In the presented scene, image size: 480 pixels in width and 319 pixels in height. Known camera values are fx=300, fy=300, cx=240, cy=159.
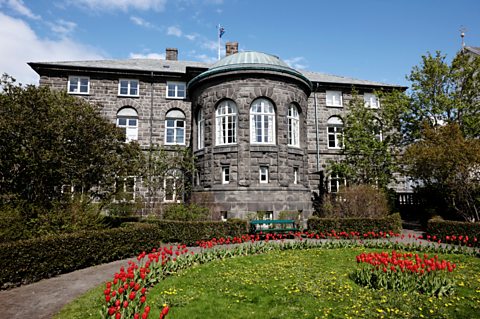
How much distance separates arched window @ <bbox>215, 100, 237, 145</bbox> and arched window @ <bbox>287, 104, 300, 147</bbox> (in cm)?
363

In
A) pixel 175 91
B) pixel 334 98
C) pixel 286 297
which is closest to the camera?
pixel 286 297

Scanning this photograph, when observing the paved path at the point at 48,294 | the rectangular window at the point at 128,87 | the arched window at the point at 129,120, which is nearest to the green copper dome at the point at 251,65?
the rectangular window at the point at 128,87

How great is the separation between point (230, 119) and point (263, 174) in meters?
4.02

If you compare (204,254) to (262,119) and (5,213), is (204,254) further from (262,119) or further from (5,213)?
(262,119)

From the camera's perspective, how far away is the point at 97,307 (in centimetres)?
580

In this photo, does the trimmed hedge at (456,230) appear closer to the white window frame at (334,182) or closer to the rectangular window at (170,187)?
the white window frame at (334,182)

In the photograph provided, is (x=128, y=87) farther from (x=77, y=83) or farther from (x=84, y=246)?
(x=84, y=246)

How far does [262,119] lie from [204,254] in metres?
10.8

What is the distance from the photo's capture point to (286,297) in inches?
245

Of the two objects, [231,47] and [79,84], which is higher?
[231,47]

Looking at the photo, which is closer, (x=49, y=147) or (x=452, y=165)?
(x=49, y=147)

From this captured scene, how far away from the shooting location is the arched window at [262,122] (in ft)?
60.4

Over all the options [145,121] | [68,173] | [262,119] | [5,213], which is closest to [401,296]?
[5,213]

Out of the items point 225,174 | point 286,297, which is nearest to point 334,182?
point 225,174
